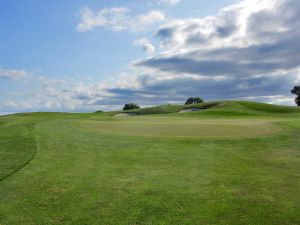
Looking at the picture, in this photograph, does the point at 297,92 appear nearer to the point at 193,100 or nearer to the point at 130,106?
the point at 193,100

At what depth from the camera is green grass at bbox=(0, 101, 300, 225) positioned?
Result: 7914 mm

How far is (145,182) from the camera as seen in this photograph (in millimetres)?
10375

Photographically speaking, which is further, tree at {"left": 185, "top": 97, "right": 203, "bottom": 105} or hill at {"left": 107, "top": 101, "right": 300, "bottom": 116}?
tree at {"left": 185, "top": 97, "right": 203, "bottom": 105}

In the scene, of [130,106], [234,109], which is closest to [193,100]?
[130,106]

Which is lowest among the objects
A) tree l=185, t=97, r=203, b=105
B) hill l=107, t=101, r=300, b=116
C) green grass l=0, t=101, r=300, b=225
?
green grass l=0, t=101, r=300, b=225

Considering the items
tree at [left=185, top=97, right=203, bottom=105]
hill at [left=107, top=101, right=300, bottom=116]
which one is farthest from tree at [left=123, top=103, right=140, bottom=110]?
hill at [left=107, top=101, right=300, bottom=116]

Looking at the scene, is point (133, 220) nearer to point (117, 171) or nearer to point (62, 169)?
point (117, 171)

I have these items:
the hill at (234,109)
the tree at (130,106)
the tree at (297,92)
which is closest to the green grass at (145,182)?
the hill at (234,109)

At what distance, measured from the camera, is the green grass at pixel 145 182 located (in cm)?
791

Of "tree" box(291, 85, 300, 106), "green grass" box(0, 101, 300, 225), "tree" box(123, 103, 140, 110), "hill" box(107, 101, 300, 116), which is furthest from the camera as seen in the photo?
"tree" box(123, 103, 140, 110)

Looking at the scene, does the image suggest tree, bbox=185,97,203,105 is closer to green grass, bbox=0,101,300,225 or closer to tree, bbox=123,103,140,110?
tree, bbox=123,103,140,110

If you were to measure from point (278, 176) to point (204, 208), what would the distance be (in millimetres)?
4393

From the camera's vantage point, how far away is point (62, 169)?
1180 centimetres

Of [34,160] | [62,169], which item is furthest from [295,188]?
[34,160]
